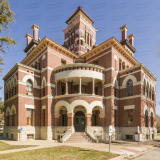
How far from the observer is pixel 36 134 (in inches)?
880

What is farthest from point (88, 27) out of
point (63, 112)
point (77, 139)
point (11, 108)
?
point (77, 139)

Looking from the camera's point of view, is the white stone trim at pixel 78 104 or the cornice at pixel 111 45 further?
the cornice at pixel 111 45

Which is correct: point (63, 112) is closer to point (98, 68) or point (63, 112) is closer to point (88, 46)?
point (98, 68)

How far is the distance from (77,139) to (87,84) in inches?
371

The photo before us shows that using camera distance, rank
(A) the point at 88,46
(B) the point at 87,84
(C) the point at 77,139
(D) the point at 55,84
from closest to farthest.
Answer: (C) the point at 77,139
(D) the point at 55,84
(B) the point at 87,84
(A) the point at 88,46

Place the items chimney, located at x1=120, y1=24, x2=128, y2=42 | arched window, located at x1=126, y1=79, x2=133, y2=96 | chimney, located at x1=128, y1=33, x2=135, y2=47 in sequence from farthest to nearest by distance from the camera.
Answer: chimney, located at x1=128, y1=33, x2=135, y2=47 → chimney, located at x1=120, y1=24, x2=128, y2=42 → arched window, located at x1=126, y1=79, x2=133, y2=96

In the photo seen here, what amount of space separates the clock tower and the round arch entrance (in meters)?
12.5

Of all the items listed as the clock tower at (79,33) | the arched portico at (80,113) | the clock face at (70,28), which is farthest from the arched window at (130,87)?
the clock face at (70,28)

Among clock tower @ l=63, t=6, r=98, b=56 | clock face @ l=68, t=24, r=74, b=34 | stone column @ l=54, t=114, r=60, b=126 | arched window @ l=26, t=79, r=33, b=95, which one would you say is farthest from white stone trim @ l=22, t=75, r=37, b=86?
clock face @ l=68, t=24, r=74, b=34

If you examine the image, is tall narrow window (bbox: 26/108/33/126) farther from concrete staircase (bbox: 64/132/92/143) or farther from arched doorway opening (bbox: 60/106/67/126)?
concrete staircase (bbox: 64/132/92/143)

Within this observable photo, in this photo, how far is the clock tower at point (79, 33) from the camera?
32781 mm

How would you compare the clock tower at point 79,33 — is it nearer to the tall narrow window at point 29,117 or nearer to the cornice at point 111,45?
the cornice at point 111,45

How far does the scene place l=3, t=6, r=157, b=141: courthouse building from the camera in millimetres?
21406

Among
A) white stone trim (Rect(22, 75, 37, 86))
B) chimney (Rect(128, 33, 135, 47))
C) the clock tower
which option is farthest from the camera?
chimney (Rect(128, 33, 135, 47))
